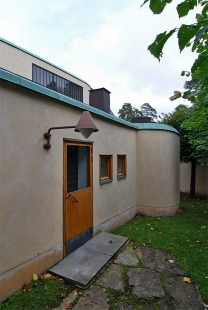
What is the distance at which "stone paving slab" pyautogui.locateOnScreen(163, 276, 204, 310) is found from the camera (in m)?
2.47

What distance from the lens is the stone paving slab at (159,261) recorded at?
11.0 ft

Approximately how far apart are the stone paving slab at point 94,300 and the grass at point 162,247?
4.1 inches

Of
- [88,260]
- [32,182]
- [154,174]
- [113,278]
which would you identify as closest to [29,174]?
[32,182]

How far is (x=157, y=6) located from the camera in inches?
49.9

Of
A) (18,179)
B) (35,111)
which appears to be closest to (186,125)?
(35,111)

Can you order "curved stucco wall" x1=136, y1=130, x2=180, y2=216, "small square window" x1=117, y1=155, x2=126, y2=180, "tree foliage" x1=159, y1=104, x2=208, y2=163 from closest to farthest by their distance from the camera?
"small square window" x1=117, y1=155, x2=126, y2=180 → "curved stucco wall" x1=136, y1=130, x2=180, y2=216 → "tree foliage" x1=159, y1=104, x2=208, y2=163

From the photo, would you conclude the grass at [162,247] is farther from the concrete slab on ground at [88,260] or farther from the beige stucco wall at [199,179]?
the beige stucco wall at [199,179]

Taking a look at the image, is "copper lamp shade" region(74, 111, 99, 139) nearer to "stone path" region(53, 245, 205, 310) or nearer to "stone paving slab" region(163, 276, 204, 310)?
"stone path" region(53, 245, 205, 310)

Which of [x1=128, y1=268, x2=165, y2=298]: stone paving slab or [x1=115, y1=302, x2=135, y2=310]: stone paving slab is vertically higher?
[x1=115, y1=302, x2=135, y2=310]: stone paving slab

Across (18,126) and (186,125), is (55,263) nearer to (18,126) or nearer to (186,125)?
(18,126)

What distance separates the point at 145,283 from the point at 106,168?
302cm

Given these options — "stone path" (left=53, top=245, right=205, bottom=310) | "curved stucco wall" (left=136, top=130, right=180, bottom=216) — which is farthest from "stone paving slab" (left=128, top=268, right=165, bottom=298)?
"curved stucco wall" (left=136, top=130, right=180, bottom=216)

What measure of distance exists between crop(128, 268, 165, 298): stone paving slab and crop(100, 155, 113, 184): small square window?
2.32 m

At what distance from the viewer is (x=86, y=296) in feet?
8.54
